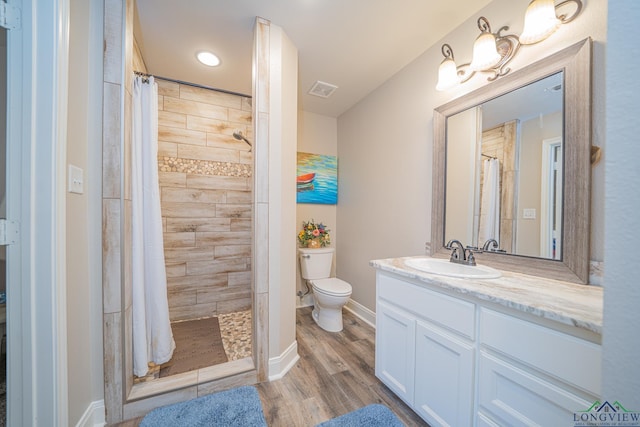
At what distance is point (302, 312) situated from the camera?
8.63ft

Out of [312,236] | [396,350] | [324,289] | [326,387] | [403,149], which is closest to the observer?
[396,350]

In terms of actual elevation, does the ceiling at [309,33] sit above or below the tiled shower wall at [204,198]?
above

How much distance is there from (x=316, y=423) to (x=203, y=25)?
2.56 metres

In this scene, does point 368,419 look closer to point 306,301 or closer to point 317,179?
point 306,301

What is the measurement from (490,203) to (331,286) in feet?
4.81

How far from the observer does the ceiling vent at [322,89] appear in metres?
2.22

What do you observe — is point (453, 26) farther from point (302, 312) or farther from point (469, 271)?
point (302, 312)

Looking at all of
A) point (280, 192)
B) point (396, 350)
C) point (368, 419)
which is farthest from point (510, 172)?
point (368, 419)

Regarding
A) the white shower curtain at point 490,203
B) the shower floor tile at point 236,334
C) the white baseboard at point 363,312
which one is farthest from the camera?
the white baseboard at point 363,312

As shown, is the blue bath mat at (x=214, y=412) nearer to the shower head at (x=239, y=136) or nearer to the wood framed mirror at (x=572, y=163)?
the wood framed mirror at (x=572, y=163)

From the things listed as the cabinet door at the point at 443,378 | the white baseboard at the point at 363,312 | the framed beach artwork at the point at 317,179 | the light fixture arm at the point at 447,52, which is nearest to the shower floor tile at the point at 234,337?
the white baseboard at the point at 363,312

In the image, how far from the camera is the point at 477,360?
3.16 ft

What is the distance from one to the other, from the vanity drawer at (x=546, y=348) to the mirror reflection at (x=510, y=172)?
0.54 m

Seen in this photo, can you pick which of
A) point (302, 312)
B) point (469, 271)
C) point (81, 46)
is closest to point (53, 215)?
point (81, 46)
